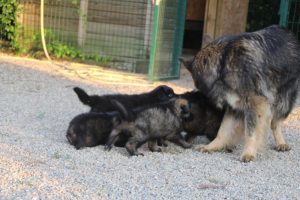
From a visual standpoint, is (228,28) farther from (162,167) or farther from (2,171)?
(2,171)

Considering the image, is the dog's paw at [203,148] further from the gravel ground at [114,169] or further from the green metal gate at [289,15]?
the green metal gate at [289,15]

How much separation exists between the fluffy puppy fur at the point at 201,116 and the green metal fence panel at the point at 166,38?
12.4ft

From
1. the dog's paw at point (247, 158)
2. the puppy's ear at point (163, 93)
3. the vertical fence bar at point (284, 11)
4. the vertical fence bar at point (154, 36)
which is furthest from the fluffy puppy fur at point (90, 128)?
the vertical fence bar at point (284, 11)

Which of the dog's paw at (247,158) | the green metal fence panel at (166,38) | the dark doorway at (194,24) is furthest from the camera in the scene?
the dark doorway at (194,24)

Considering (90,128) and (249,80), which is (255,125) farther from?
(90,128)

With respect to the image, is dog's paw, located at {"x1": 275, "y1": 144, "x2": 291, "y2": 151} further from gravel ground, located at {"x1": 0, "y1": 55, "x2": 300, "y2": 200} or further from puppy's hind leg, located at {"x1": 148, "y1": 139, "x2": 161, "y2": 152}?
puppy's hind leg, located at {"x1": 148, "y1": 139, "x2": 161, "y2": 152}

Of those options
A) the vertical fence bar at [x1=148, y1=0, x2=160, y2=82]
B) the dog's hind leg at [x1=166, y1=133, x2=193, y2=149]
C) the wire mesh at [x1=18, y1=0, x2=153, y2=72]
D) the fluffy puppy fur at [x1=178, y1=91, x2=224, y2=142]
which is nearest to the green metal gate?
the vertical fence bar at [x1=148, y1=0, x2=160, y2=82]

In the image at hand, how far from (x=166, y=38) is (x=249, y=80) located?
4912 mm

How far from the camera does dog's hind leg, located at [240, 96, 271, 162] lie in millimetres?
5633

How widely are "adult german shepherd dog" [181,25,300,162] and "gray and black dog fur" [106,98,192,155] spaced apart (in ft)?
1.21

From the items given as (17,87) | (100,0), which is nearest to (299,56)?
(17,87)

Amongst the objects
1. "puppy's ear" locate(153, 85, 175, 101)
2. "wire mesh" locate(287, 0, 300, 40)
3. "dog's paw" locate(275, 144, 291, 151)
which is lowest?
"dog's paw" locate(275, 144, 291, 151)

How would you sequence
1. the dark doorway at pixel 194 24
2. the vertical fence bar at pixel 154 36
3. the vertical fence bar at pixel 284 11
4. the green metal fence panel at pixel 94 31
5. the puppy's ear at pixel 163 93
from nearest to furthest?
the puppy's ear at pixel 163 93 → the vertical fence bar at pixel 154 36 → the vertical fence bar at pixel 284 11 → the green metal fence panel at pixel 94 31 → the dark doorway at pixel 194 24

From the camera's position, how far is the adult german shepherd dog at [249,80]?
563cm
